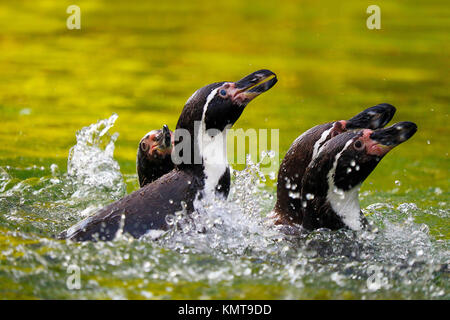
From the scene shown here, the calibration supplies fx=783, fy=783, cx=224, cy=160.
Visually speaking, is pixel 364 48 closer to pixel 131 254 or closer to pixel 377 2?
pixel 377 2

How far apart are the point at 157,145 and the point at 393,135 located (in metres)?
2.14

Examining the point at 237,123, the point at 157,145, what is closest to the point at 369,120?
the point at 157,145

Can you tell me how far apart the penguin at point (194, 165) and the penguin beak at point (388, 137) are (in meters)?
1.03

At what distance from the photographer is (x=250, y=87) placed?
6.41 meters

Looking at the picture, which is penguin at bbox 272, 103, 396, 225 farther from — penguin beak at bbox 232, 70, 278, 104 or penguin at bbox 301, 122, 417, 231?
penguin beak at bbox 232, 70, 278, 104

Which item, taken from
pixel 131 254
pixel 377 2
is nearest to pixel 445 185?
pixel 131 254

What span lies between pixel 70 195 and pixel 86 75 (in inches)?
249

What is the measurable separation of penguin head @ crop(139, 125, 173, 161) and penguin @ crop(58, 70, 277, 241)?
1.51 feet

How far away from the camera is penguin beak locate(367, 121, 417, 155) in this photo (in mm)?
5930

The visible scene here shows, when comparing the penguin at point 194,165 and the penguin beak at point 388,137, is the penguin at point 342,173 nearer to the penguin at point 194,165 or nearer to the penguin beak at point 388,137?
the penguin beak at point 388,137

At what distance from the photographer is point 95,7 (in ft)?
66.0

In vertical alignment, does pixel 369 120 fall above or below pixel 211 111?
below

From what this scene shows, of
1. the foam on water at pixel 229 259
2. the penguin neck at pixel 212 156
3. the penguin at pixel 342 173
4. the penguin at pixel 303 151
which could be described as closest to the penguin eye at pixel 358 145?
the penguin at pixel 342 173

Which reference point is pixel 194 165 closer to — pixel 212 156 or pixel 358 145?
pixel 212 156
